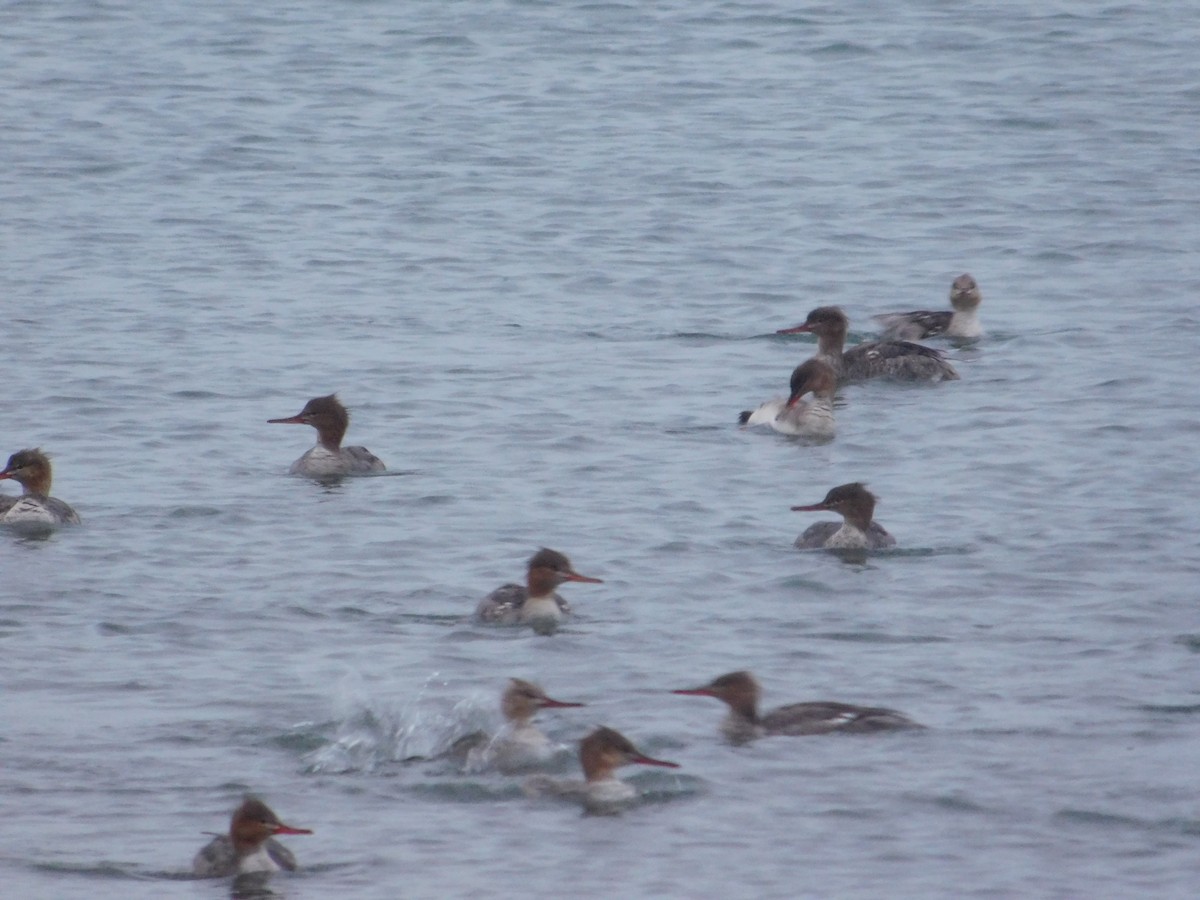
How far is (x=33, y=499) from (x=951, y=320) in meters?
8.42

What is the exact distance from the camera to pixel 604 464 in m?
15.4

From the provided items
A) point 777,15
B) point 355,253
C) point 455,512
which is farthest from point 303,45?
point 455,512

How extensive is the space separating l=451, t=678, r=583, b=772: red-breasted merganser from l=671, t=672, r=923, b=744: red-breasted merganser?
0.64m

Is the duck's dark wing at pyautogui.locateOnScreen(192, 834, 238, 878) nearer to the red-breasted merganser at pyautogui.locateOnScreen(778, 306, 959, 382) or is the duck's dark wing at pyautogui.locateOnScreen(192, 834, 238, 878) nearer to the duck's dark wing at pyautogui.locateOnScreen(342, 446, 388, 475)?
the duck's dark wing at pyautogui.locateOnScreen(342, 446, 388, 475)

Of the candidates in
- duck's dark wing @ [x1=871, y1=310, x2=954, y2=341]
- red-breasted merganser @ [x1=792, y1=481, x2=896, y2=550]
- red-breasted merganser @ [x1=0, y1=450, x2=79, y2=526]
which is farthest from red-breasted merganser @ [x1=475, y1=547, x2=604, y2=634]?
duck's dark wing @ [x1=871, y1=310, x2=954, y2=341]

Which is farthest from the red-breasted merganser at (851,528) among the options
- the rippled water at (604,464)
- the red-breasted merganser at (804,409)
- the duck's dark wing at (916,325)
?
the duck's dark wing at (916,325)

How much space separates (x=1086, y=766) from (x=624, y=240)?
584 inches

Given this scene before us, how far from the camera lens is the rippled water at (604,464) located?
30.6 ft

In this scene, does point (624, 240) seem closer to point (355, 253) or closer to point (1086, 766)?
point (355, 253)

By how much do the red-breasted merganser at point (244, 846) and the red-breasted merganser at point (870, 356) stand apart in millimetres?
10000

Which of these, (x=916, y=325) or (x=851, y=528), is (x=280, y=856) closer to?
(x=851, y=528)

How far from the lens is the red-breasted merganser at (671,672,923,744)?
32.7ft

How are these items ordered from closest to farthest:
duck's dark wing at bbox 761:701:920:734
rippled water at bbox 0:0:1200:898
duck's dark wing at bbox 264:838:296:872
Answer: duck's dark wing at bbox 264:838:296:872 < rippled water at bbox 0:0:1200:898 < duck's dark wing at bbox 761:701:920:734

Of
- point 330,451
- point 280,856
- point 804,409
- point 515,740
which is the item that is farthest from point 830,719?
point 804,409
